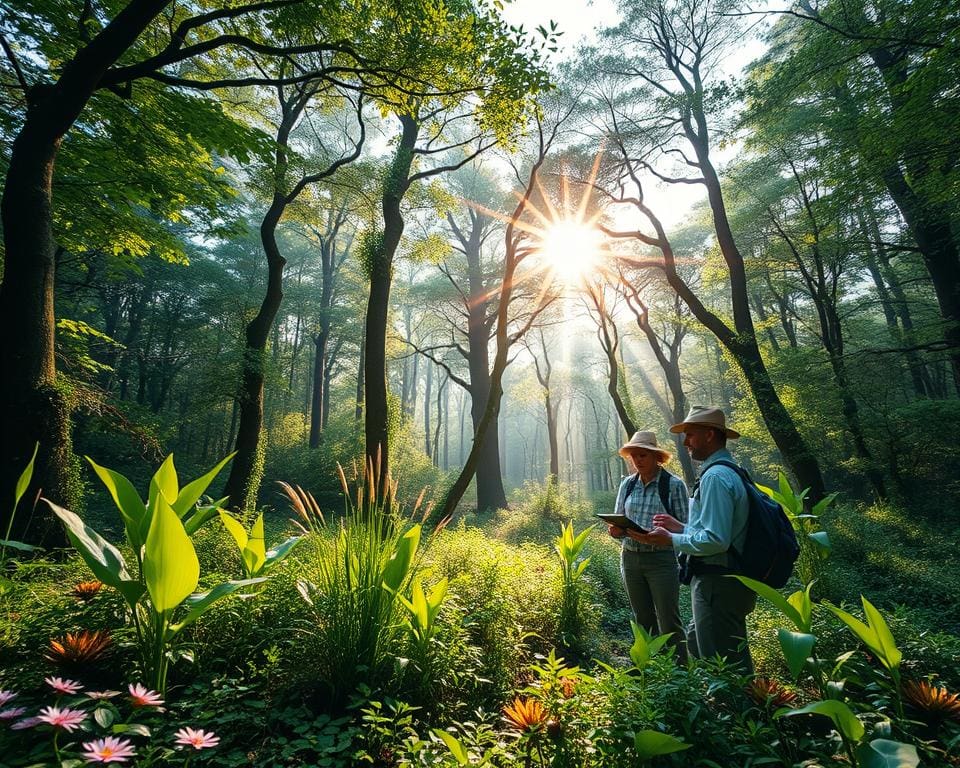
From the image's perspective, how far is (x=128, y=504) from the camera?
185 cm

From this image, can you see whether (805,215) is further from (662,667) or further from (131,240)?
(131,240)

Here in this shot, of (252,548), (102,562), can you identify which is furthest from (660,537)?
(102,562)

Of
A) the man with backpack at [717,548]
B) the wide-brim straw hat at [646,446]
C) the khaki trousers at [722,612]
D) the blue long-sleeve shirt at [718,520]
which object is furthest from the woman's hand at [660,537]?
the wide-brim straw hat at [646,446]

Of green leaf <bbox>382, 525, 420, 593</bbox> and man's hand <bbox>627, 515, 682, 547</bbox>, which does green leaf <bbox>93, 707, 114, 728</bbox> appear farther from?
man's hand <bbox>627, 515, 682, 547</bbox>

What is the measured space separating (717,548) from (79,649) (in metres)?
2.95

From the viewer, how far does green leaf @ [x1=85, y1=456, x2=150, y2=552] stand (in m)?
1.75

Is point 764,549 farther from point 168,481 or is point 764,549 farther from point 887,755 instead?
point 168,481

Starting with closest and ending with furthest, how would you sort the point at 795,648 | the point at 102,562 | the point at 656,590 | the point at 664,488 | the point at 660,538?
1. the point at 795,648
2. the point at 102,562
3. the point at 660,538
4. the point at 656,590
5. the point at 664,488

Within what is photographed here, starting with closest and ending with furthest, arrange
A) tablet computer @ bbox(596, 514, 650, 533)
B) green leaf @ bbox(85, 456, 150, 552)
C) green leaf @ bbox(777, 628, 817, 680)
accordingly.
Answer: green leaf @ bbox(777, 628, 817, 680)
green leaf @ bbox(85, 456, 150, 552)
tablet computer @ bbox(596, 514, 650, 533)

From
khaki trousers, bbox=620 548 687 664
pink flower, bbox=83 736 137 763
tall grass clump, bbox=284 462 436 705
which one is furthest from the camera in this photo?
khaki trousers, bbox=620 548 687 664

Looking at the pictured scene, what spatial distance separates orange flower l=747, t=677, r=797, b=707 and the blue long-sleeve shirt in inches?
22.6

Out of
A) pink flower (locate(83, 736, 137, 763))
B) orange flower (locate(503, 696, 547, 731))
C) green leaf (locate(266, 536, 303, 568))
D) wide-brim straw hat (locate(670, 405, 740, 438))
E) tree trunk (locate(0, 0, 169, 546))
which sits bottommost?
orange flower (locate(503, 696, 547, 731))

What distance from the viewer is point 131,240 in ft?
19.3

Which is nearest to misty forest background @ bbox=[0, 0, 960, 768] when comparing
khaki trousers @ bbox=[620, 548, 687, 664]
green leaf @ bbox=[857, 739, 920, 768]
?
green leaf @ bbox=[857, 739, 920, 768]
